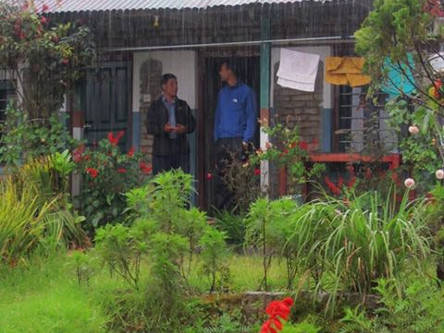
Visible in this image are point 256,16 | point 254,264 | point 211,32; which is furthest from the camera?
point 211,32

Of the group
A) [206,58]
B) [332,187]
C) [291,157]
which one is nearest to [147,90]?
[206,58]

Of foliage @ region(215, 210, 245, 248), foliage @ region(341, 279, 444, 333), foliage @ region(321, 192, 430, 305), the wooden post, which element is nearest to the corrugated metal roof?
the wooden post

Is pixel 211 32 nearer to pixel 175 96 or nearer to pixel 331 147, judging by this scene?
pixel 175 96

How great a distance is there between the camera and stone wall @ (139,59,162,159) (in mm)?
12562

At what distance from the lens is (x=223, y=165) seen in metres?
12.1

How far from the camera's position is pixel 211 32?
11.9 m

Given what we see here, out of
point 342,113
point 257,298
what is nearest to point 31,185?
point 257,298

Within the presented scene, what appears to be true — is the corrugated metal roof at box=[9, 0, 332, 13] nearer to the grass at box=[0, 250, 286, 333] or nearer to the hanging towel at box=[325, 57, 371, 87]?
Result: the hanging towel at box=[325, 57, 371, 87]

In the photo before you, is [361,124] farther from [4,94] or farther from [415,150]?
[4,94]

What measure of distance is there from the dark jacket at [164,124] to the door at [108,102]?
0.94 meters

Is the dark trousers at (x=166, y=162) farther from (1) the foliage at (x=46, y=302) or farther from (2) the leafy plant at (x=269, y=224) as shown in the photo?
(2) the leafy plant at (x=269, y=224)

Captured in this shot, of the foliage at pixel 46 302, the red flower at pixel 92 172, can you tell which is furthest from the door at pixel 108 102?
the foliage at pixel 46 302

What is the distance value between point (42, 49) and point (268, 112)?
115 inches

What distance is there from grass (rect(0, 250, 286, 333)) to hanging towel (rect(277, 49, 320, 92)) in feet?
11.2
